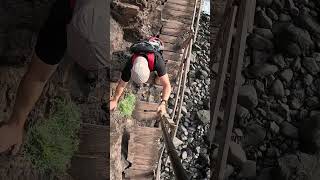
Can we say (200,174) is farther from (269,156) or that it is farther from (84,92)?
(269,156)

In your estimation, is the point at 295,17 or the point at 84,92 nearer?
the point at 84,92

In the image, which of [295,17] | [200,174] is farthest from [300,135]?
[200,174]

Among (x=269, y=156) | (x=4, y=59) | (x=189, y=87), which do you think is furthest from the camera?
(x=269, y=156)

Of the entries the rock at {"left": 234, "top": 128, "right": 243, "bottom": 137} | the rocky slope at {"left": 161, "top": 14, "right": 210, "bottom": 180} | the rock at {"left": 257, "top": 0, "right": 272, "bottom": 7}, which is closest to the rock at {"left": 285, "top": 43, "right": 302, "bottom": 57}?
→ the rock at {"left": 257, "top": 0, "right": 272, "bottom": 7}

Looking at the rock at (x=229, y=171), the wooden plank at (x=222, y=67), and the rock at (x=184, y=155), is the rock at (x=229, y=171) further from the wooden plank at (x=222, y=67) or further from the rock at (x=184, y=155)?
the rock at (x=184, y=155)

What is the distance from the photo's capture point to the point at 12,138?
42 centimetres

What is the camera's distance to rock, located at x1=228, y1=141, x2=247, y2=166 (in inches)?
37.7

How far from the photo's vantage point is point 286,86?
111 cm

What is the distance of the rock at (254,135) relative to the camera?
102 centimetres

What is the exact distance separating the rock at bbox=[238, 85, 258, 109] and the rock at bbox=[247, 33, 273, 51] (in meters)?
0.09

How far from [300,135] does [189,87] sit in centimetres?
59

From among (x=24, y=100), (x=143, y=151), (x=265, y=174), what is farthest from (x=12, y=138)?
(x=265, y=174)

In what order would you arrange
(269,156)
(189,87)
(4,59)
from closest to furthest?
1. (4,59)
2. (189,87)
3. (269,156)

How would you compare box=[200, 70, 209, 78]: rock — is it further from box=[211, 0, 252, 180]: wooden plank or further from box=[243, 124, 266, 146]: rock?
box=[243, 124, 266, 146]: rock
